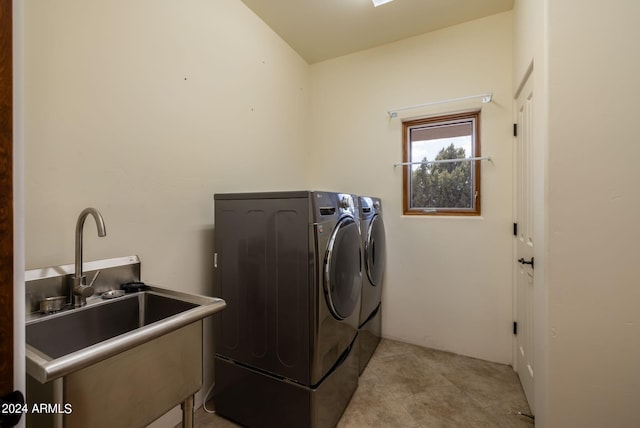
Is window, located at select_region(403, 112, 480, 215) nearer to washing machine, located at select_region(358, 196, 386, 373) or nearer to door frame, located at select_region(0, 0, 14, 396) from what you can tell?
washing machine, located at select_region(358, 196, 386, 373)

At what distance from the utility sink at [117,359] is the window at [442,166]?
82.5 inches

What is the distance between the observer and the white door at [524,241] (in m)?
1.70

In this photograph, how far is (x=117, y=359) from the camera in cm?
→ 77

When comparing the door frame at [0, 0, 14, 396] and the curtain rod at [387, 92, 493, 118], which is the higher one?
the curtain rod at [387, 92, 493, 118]

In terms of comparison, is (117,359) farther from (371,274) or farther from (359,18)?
(359,18)

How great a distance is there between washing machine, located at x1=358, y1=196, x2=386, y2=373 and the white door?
989 mm

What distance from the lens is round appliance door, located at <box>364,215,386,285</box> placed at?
84.5 inches

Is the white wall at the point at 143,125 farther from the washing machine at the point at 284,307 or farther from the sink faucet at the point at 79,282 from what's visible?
the washing machine at the point at 284,307

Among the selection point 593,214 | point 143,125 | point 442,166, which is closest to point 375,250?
point 442,166

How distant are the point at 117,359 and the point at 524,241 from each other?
224 centimetres

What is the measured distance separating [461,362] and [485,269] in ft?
2.61

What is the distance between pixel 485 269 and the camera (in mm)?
2293

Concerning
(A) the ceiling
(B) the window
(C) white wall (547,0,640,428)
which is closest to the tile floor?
(C) white wall (547,0,640,428)

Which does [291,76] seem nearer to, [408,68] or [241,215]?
[408,68]
